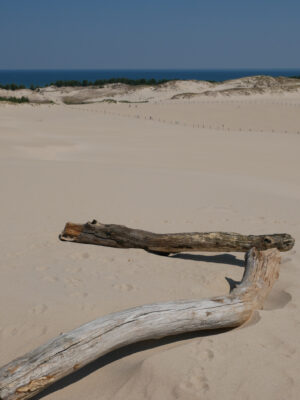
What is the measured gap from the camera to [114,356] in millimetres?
3580

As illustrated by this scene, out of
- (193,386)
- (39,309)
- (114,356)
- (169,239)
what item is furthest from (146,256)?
(193,386)

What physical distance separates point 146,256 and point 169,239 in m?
0.37

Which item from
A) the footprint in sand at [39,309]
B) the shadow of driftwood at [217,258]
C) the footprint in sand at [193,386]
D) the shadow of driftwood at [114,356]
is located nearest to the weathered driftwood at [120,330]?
the shadow of driftwood at [114,356]

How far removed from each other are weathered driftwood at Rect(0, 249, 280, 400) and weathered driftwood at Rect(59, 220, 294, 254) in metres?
1.08

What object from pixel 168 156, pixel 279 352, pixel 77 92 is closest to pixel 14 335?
pixel 279 352

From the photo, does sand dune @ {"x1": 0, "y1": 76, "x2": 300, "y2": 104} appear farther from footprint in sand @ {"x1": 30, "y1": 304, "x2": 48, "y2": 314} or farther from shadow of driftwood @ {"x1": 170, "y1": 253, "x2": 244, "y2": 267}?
footprint in sand @ {"x1": 30, "y1": 304, "x2": 48, "y2": 314}

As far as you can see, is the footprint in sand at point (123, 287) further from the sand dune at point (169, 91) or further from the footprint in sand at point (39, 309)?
the sand dune at point (169, 91)

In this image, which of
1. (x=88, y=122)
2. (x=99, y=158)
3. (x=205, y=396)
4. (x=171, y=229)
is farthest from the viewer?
(x=88, y=122)

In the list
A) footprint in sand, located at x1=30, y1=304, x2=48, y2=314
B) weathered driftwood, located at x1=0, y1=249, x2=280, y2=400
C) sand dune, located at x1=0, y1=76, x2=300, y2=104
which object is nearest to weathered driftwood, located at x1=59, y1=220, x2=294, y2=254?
weathered driftwood, located at x1=0, y1=249, x2=280, y2=400

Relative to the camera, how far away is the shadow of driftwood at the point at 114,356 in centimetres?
327

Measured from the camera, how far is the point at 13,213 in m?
7.62

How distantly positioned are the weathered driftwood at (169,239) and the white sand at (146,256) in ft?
0.58

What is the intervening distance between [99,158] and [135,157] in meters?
1.21

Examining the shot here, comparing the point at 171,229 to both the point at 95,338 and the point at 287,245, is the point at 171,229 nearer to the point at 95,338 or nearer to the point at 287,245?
the point at 287,245
